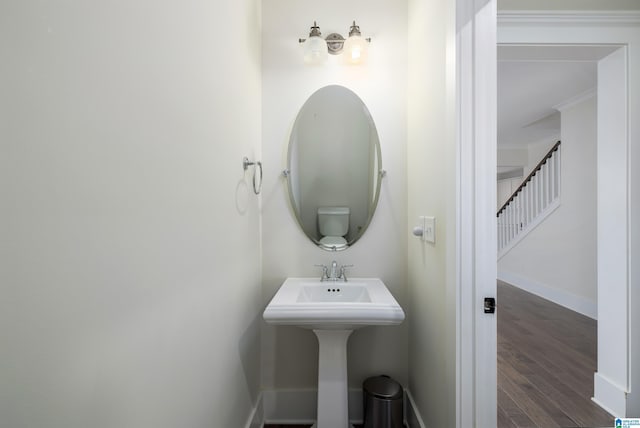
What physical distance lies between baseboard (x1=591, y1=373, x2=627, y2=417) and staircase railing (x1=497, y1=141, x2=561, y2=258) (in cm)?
284

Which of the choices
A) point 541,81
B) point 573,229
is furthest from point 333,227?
point 573,229

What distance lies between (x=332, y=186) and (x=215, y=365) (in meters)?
1.18

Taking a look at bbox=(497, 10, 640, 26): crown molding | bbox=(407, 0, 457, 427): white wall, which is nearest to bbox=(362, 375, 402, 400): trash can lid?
bbox=(407, 0, 457, 427): white wall

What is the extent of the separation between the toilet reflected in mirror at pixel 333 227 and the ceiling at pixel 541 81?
1384 mm

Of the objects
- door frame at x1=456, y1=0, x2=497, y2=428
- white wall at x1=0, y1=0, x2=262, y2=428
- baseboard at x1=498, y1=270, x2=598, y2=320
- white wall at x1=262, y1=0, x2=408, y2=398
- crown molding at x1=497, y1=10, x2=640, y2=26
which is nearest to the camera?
white wall at x1=0, y1=0, x2=262, y2=428

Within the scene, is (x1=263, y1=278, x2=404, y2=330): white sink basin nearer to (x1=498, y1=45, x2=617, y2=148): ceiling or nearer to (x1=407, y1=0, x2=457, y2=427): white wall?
(x1=407, y1=0, x2=457, y2=427): white wall

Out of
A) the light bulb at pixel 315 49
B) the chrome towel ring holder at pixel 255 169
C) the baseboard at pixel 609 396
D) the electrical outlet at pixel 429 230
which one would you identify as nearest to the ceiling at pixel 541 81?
the light bulb at pixel 315 49

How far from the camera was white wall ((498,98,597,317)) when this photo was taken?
334 cm

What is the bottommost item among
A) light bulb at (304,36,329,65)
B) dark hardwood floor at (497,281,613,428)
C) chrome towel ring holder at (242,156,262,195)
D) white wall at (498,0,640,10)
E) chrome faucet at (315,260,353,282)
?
dark hardwood floor at (497,281,613,428)

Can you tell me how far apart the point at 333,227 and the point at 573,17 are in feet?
6.16

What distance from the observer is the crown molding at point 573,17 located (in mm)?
1646

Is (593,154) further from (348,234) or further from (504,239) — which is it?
(348,234)

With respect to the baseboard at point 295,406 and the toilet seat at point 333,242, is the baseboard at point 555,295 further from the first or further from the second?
the toilet seat at point 333,242

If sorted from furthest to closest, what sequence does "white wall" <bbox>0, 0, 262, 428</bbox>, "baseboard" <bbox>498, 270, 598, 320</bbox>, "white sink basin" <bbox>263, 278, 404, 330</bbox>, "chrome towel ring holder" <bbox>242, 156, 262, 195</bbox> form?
"baseboard" <bbox>498, 270, 598, 320</bbox> < "chrome towel ring holder" <bbox>242, 156, 262, 195</bbox> < "white sink basin" <bbox>263, 278, 404, 330</bbox> < "white wall" <bbox>0, 0, 262, 428</bbox>
